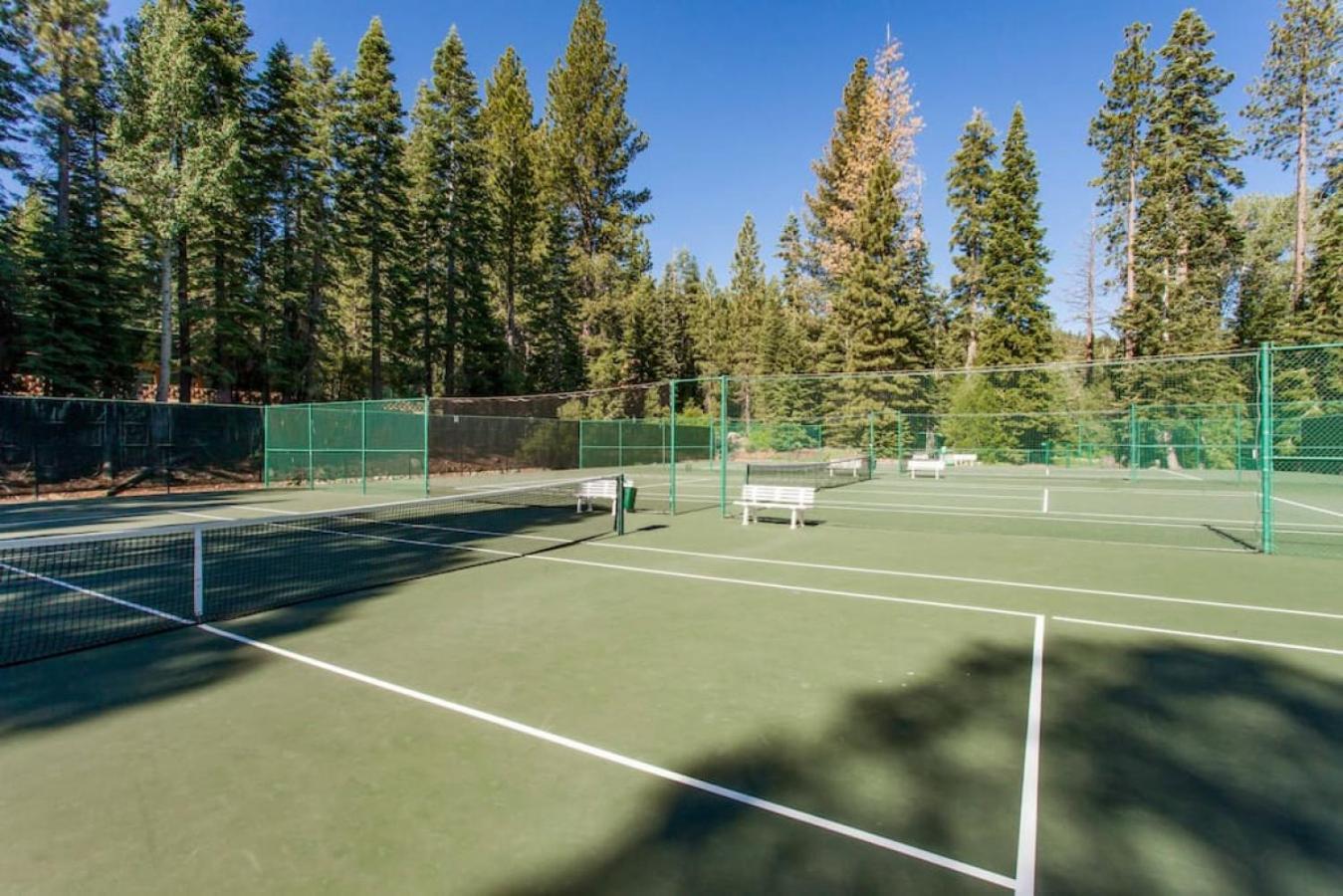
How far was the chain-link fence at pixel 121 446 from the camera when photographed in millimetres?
16938

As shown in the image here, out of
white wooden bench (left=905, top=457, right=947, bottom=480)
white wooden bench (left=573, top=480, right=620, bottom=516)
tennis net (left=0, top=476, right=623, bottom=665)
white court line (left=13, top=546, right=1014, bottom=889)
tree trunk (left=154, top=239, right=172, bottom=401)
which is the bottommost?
tennis net (left=0, top=476, right=623, bottom=665)

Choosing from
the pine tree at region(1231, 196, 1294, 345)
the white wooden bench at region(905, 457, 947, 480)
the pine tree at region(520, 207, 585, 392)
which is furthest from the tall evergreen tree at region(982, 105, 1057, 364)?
the pine tree at region(520, 207, 585, 392)

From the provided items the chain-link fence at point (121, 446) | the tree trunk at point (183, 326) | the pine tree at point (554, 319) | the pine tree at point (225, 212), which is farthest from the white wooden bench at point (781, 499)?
the pine tree at point (554, 319)

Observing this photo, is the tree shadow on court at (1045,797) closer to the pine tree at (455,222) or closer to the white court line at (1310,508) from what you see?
the white court line at (1310,508)

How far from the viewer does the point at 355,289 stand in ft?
117

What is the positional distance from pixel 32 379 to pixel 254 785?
93.9 ft

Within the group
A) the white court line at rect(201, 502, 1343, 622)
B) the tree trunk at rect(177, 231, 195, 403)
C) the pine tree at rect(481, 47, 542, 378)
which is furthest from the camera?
the pine tree at rect(481, 47, 542, 378)

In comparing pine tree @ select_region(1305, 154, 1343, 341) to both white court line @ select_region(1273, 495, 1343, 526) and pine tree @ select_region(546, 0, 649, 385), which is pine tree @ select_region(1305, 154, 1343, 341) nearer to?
white court line @ select_region(1273, 495, 1343, 526)

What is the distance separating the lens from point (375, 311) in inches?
Answer: 1203

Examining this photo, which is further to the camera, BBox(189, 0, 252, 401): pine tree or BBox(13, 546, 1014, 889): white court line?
BBox(189, 0, 252, 401): pine tree

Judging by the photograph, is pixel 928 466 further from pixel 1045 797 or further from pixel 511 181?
pixel 511 181

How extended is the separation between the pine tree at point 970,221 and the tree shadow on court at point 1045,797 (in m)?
40.4

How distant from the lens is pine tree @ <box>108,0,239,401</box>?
21.7m

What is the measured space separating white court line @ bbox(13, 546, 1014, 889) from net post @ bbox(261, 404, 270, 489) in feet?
60.5
